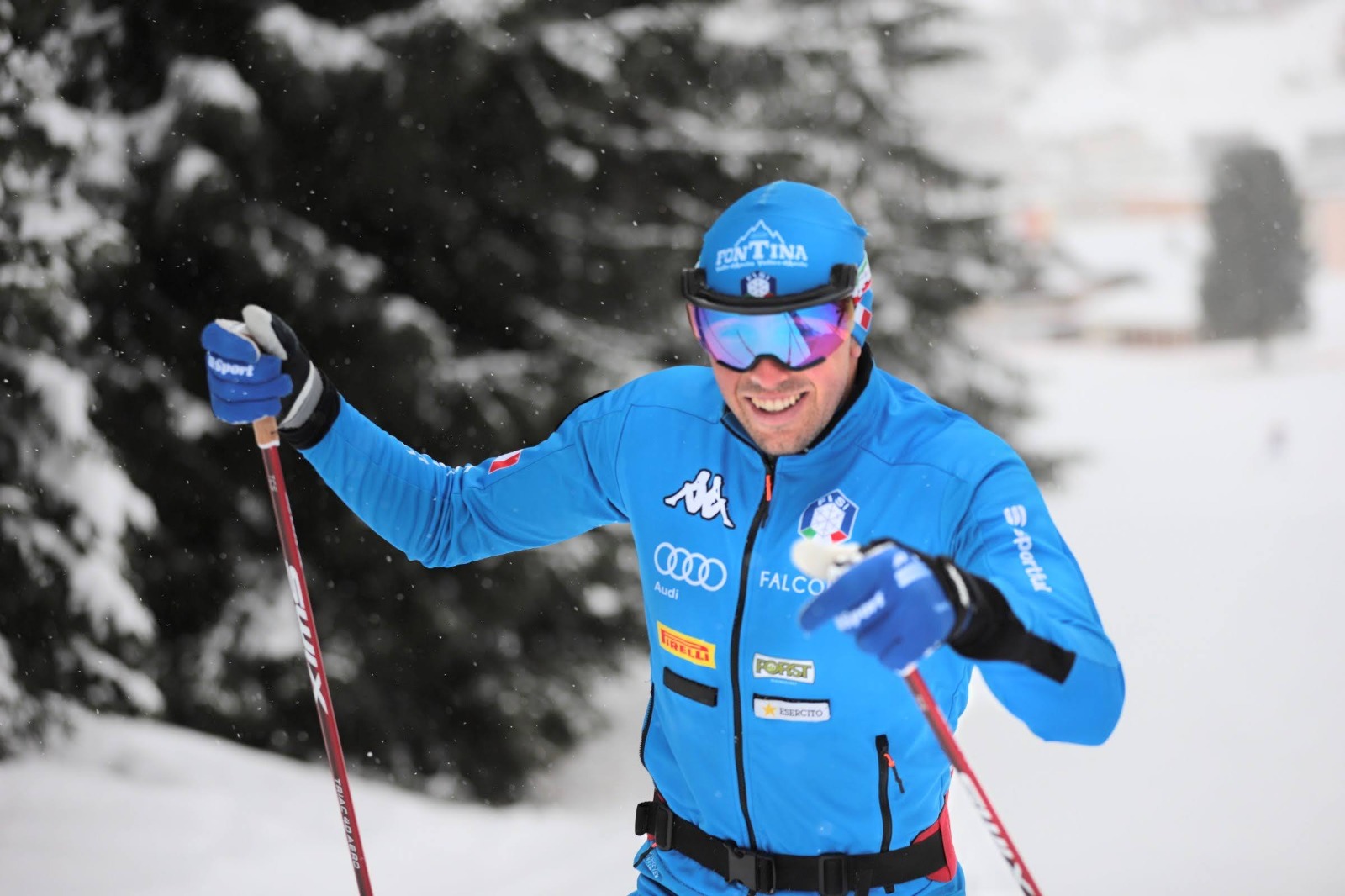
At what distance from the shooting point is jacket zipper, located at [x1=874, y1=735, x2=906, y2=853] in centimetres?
251

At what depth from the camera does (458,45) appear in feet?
26.7

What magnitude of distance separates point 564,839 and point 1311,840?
4953 mm

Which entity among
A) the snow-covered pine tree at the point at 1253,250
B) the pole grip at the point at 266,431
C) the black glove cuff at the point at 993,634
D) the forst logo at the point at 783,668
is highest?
the snow-covered pine tree at the point at 1253,250

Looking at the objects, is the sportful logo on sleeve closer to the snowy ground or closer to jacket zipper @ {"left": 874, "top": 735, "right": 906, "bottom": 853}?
jacket zipper @ {"left": 874, "top": 735, "right": 906, "bottom": 853}

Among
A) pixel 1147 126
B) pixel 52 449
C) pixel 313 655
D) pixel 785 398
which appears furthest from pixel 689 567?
pixel 1147 126

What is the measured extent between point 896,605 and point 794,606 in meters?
0.61

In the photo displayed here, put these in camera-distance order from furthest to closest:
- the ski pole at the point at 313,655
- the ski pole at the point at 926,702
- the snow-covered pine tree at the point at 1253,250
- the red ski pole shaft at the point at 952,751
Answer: the snow-covered pine tree at the point at 1253,250, the ski pole at the point at 313,655, the red ski pole shaft at the point at 952,751, the ski pole at the point at 926,702

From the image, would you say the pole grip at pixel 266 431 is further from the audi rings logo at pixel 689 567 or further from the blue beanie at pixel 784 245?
the blue beanie at pixel 784 245

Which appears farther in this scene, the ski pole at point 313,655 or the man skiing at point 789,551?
the ski pole at point 313,655

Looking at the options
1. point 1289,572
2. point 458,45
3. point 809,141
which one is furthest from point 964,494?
point 1289,572

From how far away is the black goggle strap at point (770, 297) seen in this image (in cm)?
251

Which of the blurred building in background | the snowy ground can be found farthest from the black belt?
the blurred building in background

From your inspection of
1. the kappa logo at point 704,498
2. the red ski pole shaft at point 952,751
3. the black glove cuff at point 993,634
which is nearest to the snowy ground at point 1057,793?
the red ski pole shaft at point 952,751

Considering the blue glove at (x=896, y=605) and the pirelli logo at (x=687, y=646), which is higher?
the pirelli logo at (x=687, y=646)
